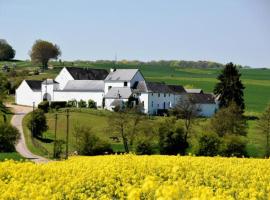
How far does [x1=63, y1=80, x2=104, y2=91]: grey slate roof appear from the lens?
116m

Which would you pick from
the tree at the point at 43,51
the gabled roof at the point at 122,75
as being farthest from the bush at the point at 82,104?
the tree at the point at 43,51

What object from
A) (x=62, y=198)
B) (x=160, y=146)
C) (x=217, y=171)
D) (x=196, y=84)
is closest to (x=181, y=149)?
(x=160, y=146)

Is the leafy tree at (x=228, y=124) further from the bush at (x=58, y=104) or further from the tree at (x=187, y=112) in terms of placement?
the bush at (x=58, y=104)

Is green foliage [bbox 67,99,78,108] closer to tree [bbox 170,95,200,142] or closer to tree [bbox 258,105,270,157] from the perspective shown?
tree [bbox 170,95,200,142]

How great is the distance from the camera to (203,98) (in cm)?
11419

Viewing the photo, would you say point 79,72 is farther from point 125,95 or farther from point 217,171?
point 217,171

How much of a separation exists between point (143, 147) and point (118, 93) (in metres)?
44.9

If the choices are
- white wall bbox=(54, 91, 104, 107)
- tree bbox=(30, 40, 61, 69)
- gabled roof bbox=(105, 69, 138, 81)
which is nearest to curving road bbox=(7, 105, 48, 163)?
white wall bbox=(54, 91, 104, 107)

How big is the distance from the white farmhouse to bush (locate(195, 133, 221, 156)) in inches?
1624

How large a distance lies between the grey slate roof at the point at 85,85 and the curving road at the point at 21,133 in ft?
32.3

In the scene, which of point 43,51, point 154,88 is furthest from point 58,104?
point 43,51

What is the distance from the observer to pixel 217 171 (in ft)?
79.5

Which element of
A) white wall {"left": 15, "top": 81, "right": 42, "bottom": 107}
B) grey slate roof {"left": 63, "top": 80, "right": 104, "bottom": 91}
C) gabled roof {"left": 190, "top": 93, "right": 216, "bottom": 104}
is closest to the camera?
gabled roof {"left": 190, "top": 93, "right": 216, "bottom": 104}

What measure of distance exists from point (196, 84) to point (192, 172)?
433 feet
